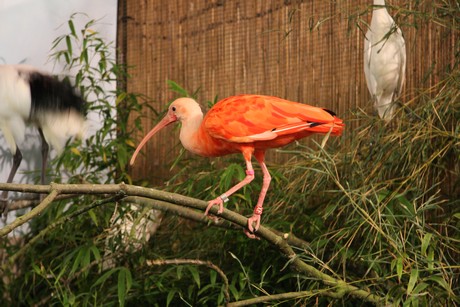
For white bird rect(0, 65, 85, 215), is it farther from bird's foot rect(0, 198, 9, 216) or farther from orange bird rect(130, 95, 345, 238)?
orange bird rect(130, 95, 345, 238)

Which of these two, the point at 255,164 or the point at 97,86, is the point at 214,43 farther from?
the point at 255,164

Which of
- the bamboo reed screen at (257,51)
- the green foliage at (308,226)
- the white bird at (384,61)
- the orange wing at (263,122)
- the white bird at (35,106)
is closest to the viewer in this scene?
the orange wing at (263,122)

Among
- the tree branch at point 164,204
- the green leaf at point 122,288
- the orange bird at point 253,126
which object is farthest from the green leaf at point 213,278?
the orange bird at point 253,126

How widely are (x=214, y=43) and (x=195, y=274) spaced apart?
112 cm

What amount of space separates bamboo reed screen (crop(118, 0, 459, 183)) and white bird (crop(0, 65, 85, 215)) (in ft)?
1.34

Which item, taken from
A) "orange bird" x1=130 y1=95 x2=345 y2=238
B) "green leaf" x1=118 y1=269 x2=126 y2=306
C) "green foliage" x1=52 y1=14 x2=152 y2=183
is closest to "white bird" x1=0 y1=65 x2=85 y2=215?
"green foliage" x1=52 y1=14 x2=152 y2=183

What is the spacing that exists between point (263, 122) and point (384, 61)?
2.69ft

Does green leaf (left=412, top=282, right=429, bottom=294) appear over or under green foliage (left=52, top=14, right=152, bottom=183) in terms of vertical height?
under

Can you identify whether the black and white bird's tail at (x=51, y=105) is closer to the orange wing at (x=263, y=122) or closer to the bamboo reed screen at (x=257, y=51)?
the bamboo reed screen at (x=257, y=51)

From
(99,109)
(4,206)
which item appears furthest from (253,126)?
(99,109)

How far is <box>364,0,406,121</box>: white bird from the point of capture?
223 centimetres

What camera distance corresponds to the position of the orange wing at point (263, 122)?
5.03 ft

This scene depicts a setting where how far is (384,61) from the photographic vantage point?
2246 millimetres

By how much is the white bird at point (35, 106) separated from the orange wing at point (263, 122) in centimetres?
124
